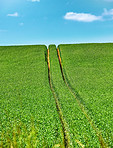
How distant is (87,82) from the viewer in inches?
336

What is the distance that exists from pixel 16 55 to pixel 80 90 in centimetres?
919

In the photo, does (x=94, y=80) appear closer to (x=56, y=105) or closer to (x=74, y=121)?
(x=56, y=105)

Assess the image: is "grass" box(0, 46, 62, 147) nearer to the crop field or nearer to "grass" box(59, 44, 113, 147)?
the crop field

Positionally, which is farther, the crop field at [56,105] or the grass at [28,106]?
the grass at [28,106]

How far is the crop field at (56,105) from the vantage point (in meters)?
4.24

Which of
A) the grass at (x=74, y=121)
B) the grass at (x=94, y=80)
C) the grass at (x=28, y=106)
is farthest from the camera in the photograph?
the grass at (x=94, y=80)

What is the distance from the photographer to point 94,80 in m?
8.86

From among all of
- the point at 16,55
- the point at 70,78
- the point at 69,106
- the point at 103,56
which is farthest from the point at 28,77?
the point at 103,56

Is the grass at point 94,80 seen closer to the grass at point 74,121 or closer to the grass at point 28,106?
the grass at point 74,121

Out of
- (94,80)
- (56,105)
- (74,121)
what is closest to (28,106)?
(56,105)

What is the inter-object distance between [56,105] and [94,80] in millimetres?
3726

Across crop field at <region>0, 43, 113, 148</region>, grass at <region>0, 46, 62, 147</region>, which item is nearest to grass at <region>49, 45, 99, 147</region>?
crop field at <region>0, 43, 113, 148</region>

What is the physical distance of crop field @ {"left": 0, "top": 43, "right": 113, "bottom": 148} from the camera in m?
4.24

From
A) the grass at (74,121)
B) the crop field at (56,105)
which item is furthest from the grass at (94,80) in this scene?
the grass at (74,121)
